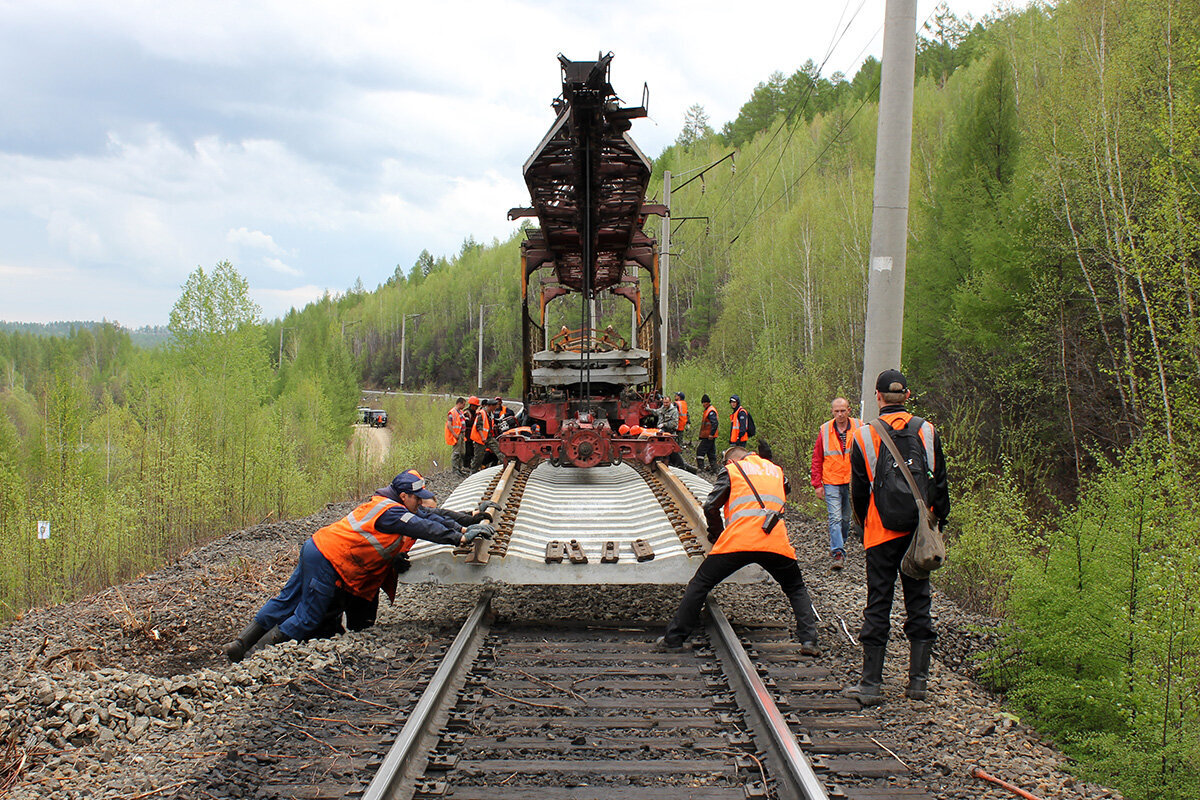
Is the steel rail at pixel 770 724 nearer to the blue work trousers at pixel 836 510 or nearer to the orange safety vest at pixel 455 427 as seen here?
the blue work trousers at pixel 836 510

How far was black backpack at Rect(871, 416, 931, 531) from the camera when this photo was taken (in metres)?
4.09

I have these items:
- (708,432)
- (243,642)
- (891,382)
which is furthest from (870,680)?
(708,432)

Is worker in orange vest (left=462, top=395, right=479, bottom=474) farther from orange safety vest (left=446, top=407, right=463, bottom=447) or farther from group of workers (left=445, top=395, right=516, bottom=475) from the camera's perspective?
orange safety vest (left=446, top=407, right=463, bottom=447)

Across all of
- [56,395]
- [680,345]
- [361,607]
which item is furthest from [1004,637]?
[680,345]

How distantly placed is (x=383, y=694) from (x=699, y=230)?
134 feet

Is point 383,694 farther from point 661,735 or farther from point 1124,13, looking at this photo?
point 1124,13

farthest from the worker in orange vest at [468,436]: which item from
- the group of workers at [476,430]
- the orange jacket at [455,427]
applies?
the orange jacket at [455,427]

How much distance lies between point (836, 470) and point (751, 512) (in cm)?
294

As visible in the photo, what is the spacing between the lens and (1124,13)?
1288 centimetres

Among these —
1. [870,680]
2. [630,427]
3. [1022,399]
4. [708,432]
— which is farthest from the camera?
[708,432]

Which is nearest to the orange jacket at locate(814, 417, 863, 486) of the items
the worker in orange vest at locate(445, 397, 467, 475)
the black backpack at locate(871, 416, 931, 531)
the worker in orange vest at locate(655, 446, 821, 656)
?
the worker in orange vest at locate(655, 446, 821, 656)

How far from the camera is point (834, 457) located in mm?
7312

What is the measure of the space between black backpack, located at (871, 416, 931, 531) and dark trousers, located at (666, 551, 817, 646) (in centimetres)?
80

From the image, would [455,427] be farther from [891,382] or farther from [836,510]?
[891,382]
